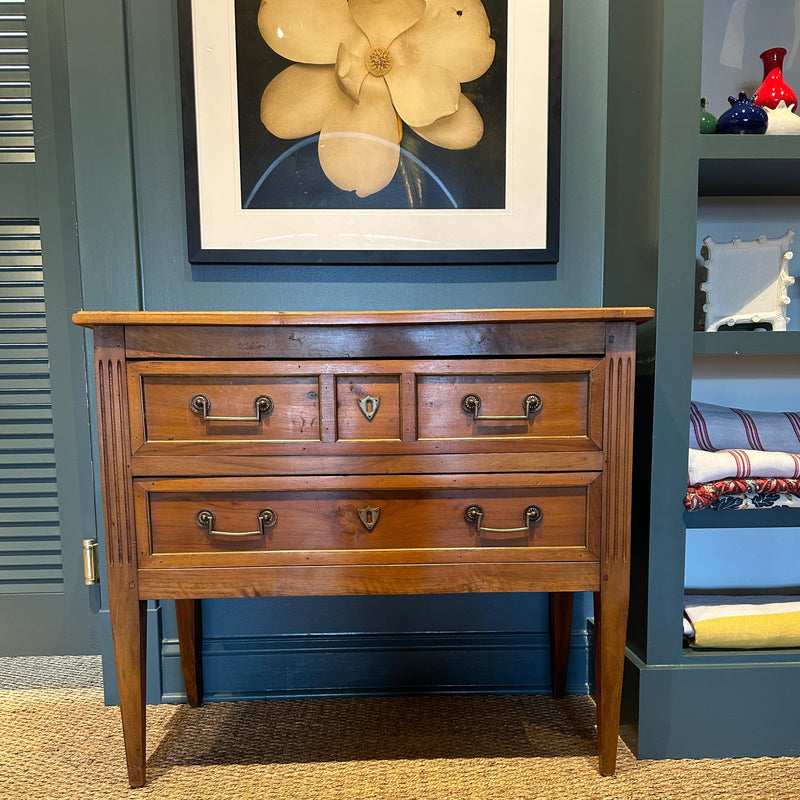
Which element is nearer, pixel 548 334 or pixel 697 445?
pixel 548 334

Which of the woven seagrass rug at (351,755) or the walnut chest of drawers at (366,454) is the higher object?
the walnut chest of drawers at (366,454)

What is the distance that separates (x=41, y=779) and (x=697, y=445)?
1629 millimetres

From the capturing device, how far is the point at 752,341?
48.8 inches

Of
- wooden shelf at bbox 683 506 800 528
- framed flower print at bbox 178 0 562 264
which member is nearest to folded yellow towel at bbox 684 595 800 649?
wooden shelf at bbox 683 506 800 528

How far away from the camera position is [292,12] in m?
1.41

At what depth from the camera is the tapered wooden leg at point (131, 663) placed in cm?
111

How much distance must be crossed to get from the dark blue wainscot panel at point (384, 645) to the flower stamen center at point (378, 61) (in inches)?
53.4

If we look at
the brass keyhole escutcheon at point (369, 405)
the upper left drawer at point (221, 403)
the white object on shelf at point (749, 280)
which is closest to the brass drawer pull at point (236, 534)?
the upper left drawer at point (221, 403)

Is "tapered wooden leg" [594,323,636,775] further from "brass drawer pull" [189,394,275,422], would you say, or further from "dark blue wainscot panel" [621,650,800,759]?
"brass drawer pull" [189,394,275,422]

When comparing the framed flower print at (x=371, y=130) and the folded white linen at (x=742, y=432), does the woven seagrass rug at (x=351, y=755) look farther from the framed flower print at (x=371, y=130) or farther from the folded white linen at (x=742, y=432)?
the framed flower print at (x=371, y=130)

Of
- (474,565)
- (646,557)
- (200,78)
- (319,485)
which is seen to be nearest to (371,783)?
(474,565)

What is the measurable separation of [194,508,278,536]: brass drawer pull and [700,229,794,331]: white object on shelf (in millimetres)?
1060

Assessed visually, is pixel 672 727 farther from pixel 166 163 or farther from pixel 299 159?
pixel 166 163

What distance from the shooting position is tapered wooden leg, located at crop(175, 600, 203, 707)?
1.45m
